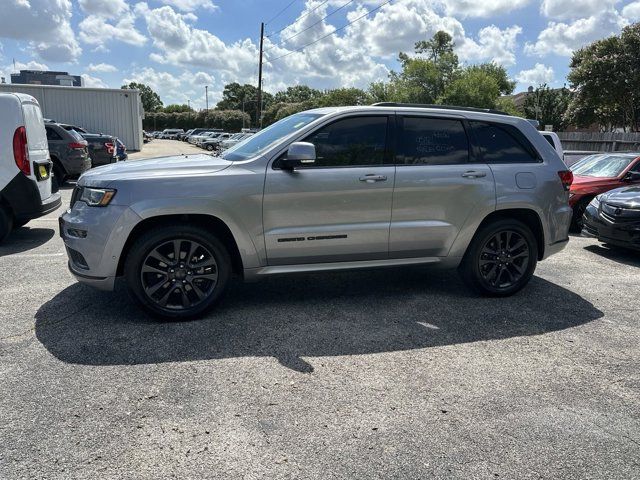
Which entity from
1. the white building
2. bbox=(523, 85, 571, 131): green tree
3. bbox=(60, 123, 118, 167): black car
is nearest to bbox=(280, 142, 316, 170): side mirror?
bbox=(60, 123, 118, 167): black car

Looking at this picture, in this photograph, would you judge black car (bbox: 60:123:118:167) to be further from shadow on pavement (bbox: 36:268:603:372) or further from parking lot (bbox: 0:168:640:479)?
shadow on pavement (bbox: 36:268:603:372)

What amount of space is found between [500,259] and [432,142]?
1355mm

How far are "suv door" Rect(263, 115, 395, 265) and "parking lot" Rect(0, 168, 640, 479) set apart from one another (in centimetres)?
59

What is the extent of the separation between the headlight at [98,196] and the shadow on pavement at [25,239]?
308cm

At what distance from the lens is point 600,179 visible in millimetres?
9422

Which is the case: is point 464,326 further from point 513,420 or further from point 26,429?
point 26,429

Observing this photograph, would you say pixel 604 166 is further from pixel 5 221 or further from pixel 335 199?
pixel 5 221

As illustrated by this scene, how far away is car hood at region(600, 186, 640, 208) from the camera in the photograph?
23.2 ft

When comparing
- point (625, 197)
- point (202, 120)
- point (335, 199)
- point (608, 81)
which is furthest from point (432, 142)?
point (202, 120)

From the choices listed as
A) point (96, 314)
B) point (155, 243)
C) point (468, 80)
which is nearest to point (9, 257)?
point (96, 314)

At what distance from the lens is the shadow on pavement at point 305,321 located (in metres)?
3.82

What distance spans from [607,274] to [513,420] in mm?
4188

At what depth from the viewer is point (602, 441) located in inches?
113

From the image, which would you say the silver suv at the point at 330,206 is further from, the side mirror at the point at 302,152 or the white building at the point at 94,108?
the white building at the point at 94,108
